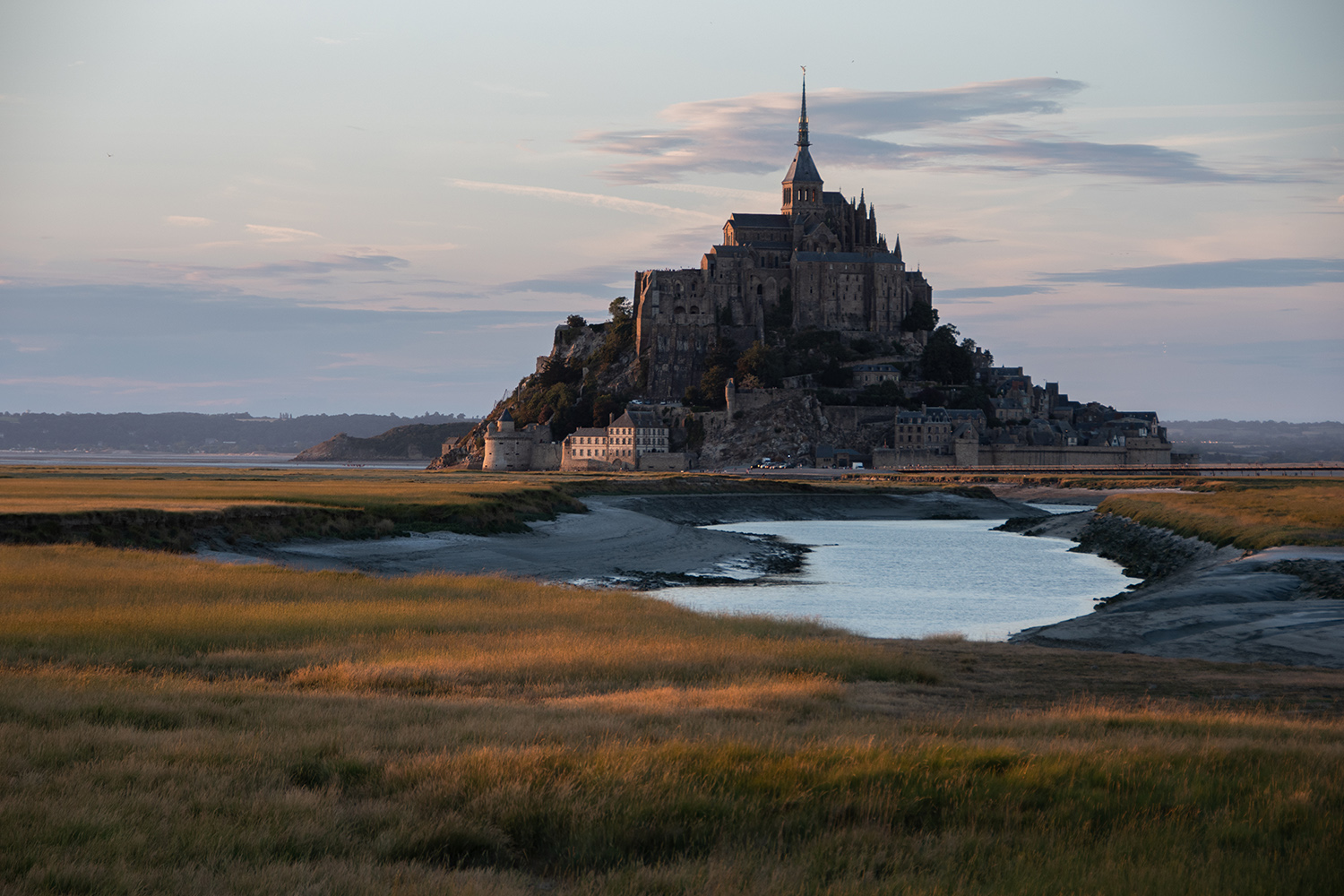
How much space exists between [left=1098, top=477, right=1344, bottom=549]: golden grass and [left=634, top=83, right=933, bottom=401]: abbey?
3266 inches

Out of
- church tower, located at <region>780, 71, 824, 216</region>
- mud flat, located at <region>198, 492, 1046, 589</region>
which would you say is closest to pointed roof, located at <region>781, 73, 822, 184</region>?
church tower, located at <region>780, 71, 824, 216</region>

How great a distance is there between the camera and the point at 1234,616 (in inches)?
947

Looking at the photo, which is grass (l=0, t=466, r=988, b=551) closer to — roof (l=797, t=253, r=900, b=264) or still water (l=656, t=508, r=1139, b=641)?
still water (l=656, t=508, r=1139, b=641)

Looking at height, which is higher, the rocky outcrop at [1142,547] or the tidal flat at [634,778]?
the tidal flat at [634,778]

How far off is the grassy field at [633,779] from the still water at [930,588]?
46.4ft

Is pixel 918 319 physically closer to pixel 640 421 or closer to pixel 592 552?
pixel 640 421

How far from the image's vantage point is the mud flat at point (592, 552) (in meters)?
36.8

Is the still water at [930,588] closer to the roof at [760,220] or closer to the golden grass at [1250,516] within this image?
the golden grass at [1250,516]

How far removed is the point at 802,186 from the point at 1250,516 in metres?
127

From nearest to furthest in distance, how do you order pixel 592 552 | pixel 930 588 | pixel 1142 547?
pixel 930 588, pixel 592 552, pixel 1142 547

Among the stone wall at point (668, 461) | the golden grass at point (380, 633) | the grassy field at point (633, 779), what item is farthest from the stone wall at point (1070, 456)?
the grassy field at point (633, 779)

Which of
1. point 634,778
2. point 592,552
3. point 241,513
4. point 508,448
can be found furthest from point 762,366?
point 634,778

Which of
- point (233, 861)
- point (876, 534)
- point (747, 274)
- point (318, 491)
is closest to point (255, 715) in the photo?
point (233, 861)

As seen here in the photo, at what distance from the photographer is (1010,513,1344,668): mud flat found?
20734 millimetres
